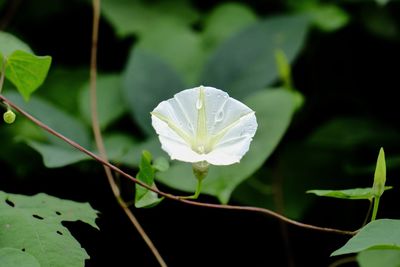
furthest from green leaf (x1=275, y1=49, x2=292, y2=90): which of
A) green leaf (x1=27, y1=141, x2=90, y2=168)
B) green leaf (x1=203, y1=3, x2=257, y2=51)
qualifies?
green leaf (x1=27, y1=141, x2=90, y2=168)

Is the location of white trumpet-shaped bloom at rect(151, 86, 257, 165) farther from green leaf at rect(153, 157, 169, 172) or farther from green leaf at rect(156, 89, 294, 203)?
green leaf at rect(156, 89, 294, 203)

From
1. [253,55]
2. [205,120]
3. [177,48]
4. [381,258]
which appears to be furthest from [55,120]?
[381,258]

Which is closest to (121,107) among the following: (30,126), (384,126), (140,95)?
(140,95)

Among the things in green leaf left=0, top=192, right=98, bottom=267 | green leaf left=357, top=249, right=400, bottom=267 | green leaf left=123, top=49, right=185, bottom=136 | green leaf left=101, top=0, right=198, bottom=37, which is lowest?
green leaf left=357, top=249, right=400, bottom=267

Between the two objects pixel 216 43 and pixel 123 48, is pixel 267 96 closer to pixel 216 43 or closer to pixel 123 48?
pixel 216 43

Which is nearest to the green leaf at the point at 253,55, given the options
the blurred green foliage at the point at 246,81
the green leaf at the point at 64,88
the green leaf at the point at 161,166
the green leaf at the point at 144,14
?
the blurred green foliage at the point at 246,81

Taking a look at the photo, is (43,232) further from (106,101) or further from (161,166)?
(106,101)

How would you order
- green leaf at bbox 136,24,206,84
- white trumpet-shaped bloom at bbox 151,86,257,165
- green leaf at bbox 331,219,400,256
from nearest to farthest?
1. green leaf at bbox 331,219,400,256
2. white trumpet-shaped bloom at bbox 151,86,257,165
3. green leaf at bbox 136,24,206,84
